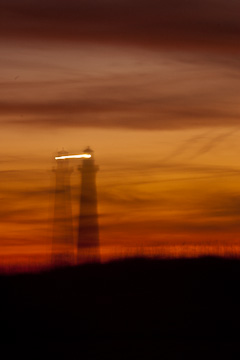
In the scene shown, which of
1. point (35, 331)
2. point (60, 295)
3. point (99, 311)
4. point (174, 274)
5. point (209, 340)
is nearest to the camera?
point (209, 340)

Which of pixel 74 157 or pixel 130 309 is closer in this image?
pixel 130 309

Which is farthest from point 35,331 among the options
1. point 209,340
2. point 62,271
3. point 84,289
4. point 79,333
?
point 62,271

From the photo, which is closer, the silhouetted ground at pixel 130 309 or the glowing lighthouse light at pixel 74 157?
the silhouetted ground at pixel 130 309

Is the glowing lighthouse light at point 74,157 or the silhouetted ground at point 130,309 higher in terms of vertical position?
the glowing lighthouse light at point 74,157

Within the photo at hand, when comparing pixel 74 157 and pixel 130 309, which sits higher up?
pixel 74 157

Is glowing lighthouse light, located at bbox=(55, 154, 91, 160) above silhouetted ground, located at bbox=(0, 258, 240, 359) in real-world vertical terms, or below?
above

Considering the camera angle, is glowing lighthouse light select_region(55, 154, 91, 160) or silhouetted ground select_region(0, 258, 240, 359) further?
glowing lighthouse light select_region(55, 154, 91, 160)

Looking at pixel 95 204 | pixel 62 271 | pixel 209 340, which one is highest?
pixel 95 204

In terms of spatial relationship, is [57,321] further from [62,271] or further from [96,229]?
[96,229]
